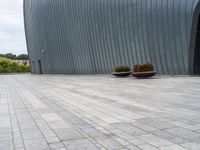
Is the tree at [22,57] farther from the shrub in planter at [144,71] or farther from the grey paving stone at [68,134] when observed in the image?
the grey paving stone at [68,134]

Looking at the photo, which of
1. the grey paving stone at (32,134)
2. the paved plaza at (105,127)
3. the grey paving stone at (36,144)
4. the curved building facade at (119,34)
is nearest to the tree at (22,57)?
the curved building facade at (119,34)

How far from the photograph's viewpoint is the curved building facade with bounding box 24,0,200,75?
23.1m

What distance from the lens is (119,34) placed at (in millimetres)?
30094

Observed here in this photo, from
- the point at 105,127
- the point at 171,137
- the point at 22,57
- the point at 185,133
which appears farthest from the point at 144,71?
the point at 22,57

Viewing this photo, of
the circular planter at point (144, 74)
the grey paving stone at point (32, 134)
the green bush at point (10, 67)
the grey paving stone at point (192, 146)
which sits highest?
the green bush at point (10, 67)

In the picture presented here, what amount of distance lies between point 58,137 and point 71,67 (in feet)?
118

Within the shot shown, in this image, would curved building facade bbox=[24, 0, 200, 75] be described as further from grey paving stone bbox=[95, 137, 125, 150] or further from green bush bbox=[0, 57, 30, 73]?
green bush bbox=[0, 57, 30, 73]

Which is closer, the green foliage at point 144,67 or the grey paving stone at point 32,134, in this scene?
the grey paving stone at point 32,134

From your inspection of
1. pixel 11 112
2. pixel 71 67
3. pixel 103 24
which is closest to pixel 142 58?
pixel 103 24

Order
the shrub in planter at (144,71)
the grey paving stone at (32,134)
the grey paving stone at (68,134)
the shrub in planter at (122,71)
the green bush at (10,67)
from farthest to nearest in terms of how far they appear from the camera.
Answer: the green bush at (10,67), the shrub in planter at (122,71), the shrub in planter at (144,71), the grey paving stone at (32,134), the grey paving stone at (68,134)

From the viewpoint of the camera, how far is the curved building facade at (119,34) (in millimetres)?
23073

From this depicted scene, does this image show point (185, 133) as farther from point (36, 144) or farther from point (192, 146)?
point (36, 144)

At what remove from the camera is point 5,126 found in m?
7.54

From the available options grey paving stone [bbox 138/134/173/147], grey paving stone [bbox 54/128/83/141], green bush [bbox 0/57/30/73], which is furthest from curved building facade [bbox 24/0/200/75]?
green bush [bbox 0/57/30/73]
